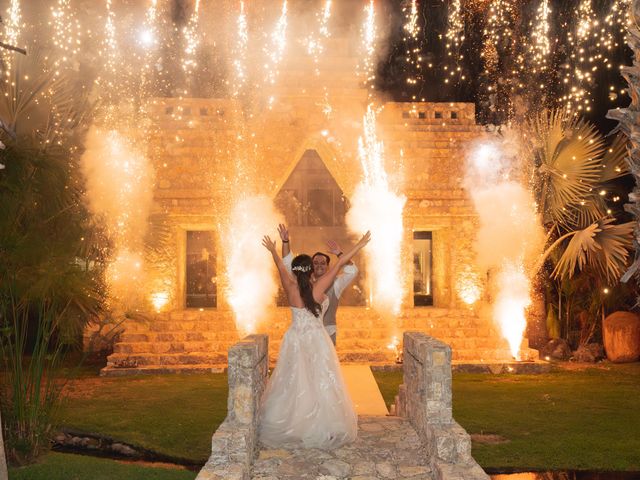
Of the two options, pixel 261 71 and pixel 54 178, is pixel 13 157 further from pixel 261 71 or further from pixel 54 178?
pixel 261 71

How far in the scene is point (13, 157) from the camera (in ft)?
25.4

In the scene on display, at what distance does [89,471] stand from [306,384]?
2409mm

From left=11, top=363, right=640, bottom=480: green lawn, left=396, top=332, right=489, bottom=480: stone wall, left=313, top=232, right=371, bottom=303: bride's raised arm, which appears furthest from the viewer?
left=11, top=363, right=640, bottom=480: green lawn

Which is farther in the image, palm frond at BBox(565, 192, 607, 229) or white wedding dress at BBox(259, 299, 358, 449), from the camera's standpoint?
palm frond at BBox(565, 192, 607, 229)

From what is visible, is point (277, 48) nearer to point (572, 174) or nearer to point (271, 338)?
point (271, 338)

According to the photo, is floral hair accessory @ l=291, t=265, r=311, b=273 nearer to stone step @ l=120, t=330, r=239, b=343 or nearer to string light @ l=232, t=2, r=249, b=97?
stone step @ l=120, t=330, r=239, b=343

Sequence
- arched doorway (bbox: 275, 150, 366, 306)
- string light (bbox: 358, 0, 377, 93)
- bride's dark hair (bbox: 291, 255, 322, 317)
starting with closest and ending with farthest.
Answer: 1. bride's dark hair (bbox: 291, 255, 322, 317)
2. string light (bbox: 358, 0, 377, 93)
3. arched doorway (bbox: 275, 150, 366, 306)

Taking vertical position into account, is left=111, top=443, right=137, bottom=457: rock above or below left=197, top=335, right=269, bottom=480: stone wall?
below

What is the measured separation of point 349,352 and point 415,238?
6145 mm

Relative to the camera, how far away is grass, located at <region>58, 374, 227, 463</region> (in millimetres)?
8820

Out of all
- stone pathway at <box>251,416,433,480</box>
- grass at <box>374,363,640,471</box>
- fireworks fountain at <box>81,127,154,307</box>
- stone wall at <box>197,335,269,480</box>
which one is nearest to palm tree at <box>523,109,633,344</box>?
grass at <box>374,363,640,471</box>

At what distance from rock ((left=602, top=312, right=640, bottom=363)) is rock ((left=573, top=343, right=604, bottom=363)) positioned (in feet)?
1.18

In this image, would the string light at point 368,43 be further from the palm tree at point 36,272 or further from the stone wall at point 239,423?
the stone wall at point 239,423

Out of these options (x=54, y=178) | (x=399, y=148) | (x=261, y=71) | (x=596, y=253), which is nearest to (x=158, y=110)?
(x=261, y=71)
